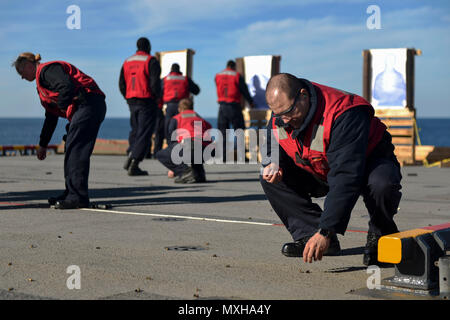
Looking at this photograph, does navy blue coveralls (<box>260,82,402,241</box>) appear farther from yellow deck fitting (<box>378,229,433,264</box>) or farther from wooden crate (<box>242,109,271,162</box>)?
wooden crate (<box>242,109,271,162</box>)

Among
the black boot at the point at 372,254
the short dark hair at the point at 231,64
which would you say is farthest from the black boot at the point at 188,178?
the short dark hair at the point at 231,64

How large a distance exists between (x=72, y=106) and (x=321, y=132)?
4024 mm

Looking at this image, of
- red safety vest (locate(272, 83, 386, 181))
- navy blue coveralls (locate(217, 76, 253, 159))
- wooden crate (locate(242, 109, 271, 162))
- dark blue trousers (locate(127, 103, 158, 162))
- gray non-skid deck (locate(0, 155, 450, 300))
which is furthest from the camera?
wooden crate (locate(242, 109, 271, 162))

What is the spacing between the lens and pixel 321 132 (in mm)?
4293

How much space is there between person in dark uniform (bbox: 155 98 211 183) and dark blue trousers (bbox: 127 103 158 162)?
0.96 m

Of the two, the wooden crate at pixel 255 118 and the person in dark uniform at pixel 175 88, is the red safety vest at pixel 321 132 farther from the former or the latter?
the wooden crate at pixel 255 118

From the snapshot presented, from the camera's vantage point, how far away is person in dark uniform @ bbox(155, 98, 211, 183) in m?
11.3

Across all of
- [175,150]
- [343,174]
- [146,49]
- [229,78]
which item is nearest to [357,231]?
[343,174]

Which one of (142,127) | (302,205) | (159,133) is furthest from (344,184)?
(159,133)

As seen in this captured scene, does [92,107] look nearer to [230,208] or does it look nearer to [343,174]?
[230,208]

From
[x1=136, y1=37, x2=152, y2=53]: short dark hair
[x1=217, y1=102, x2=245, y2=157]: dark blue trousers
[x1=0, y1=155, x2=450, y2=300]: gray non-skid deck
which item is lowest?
[x1=0, y1=155, x2=450, y2=300]: gray non-skid deck

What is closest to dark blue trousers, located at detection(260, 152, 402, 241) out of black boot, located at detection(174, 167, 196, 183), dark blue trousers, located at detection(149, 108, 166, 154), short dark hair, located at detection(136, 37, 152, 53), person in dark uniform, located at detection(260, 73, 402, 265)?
person in dark uniform, located at detection(260, 73, 402, 265)

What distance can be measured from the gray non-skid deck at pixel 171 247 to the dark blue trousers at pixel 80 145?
37 cm

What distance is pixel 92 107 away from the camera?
7711 millimetres
